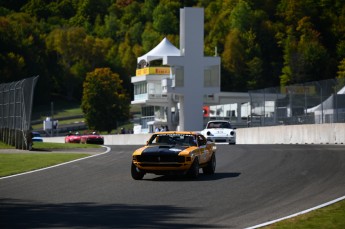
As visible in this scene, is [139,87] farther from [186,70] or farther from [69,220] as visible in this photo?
[69,220]

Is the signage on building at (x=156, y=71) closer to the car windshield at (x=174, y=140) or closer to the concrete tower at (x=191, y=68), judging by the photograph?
the concrete tower at (x=191, y=68)

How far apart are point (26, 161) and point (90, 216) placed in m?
16.8

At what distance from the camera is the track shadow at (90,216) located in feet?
55.4

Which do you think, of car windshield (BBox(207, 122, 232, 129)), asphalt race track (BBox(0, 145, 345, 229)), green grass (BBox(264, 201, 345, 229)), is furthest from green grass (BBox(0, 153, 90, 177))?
car windshield (BBox(207, 122, 232, 129))

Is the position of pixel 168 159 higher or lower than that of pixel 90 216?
higher

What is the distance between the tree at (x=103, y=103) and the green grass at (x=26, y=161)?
99.9 meters

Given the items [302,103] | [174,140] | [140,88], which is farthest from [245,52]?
[174,140]

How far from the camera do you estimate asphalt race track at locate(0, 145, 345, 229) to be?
1749cm

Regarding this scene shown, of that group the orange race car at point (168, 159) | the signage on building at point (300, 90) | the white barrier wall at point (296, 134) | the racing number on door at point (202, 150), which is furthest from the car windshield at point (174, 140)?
the signage on building at point (300, 90)

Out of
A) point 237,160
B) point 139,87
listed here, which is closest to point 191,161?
point 237,160

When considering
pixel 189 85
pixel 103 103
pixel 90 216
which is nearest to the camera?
pixel 90 216

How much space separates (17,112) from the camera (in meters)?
46.5

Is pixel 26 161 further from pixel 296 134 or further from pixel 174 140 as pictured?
pixel 296 134

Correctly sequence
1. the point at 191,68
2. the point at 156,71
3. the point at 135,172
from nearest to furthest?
1. the point at 135,172
2. the point at 191,68
3. the point at 156,71
